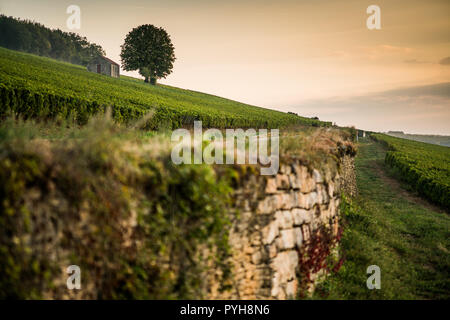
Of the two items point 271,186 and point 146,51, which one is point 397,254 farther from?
point 146,51

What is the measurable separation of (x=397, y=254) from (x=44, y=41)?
92244 mm

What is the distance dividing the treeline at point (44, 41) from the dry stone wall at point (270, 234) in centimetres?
6876

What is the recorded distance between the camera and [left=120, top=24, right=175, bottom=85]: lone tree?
174 ft

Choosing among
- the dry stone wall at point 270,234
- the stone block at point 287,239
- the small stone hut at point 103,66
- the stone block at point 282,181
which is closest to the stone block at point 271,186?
the dry stone wall at point 270,234

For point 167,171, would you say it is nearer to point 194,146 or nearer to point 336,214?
point 194,146

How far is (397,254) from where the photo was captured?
8.74 metres

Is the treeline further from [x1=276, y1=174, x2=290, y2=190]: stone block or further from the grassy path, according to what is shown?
[x1=276, y1=174, x2=290, y2=190]: stone block

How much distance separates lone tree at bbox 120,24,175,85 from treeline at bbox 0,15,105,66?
16171 millimetres

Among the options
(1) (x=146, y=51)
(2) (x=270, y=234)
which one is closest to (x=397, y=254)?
(2) (x=270, y=234)

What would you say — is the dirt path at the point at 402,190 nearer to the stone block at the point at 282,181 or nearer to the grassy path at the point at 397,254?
the grassy path at the point at 397,254

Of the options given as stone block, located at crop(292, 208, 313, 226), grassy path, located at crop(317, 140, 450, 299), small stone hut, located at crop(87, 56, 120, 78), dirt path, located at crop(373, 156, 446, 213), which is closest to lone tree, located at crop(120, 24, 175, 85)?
small stone hut, located at crop(87, 56, 120, 78)

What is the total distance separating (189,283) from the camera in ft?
13.6

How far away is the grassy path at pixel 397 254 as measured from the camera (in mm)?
6582
